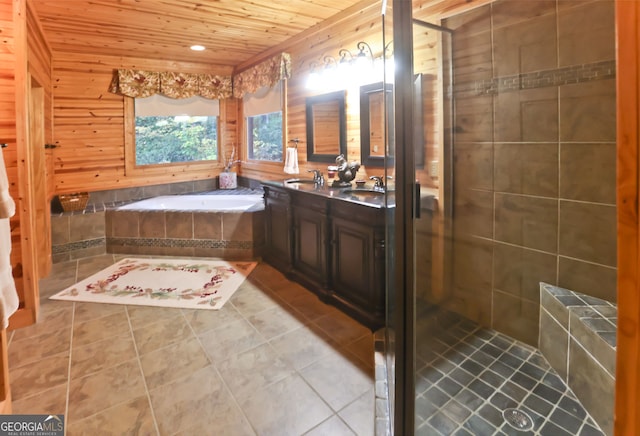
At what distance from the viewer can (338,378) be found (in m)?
1.91

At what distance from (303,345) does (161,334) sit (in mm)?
949

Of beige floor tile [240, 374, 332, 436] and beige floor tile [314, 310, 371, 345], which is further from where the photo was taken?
beige floor tile [314, 310, 371, 345]

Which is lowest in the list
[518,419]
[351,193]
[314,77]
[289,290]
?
[518,419]

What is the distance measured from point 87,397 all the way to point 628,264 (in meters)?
2.17

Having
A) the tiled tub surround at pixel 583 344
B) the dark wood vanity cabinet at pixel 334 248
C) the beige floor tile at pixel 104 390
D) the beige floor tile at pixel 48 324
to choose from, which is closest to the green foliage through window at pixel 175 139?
the dark wood vanity cabinet at pixel 334 248

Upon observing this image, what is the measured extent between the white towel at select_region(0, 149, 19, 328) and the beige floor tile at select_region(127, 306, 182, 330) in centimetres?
101

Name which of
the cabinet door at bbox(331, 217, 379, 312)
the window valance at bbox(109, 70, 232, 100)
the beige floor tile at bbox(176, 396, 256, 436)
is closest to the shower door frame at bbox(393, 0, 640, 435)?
the beige floor tile at bbox(176, 396, 256, 436)

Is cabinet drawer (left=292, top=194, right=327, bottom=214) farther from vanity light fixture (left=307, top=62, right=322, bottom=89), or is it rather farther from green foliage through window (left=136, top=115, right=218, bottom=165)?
green foliage through window (left=136, top=115, right=218, bottom=165)

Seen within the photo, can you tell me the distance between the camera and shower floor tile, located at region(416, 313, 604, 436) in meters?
1.52

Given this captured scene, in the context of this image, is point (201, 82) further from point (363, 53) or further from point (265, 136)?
point (363, 53)

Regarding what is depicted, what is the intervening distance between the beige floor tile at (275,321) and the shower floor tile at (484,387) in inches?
40.3

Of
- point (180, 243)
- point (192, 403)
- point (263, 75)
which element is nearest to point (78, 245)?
point (180, 243)

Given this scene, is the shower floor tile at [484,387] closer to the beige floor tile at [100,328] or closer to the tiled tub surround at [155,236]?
the beige floor tile at [100,328]

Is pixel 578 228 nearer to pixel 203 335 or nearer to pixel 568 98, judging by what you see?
pixel 568 98
